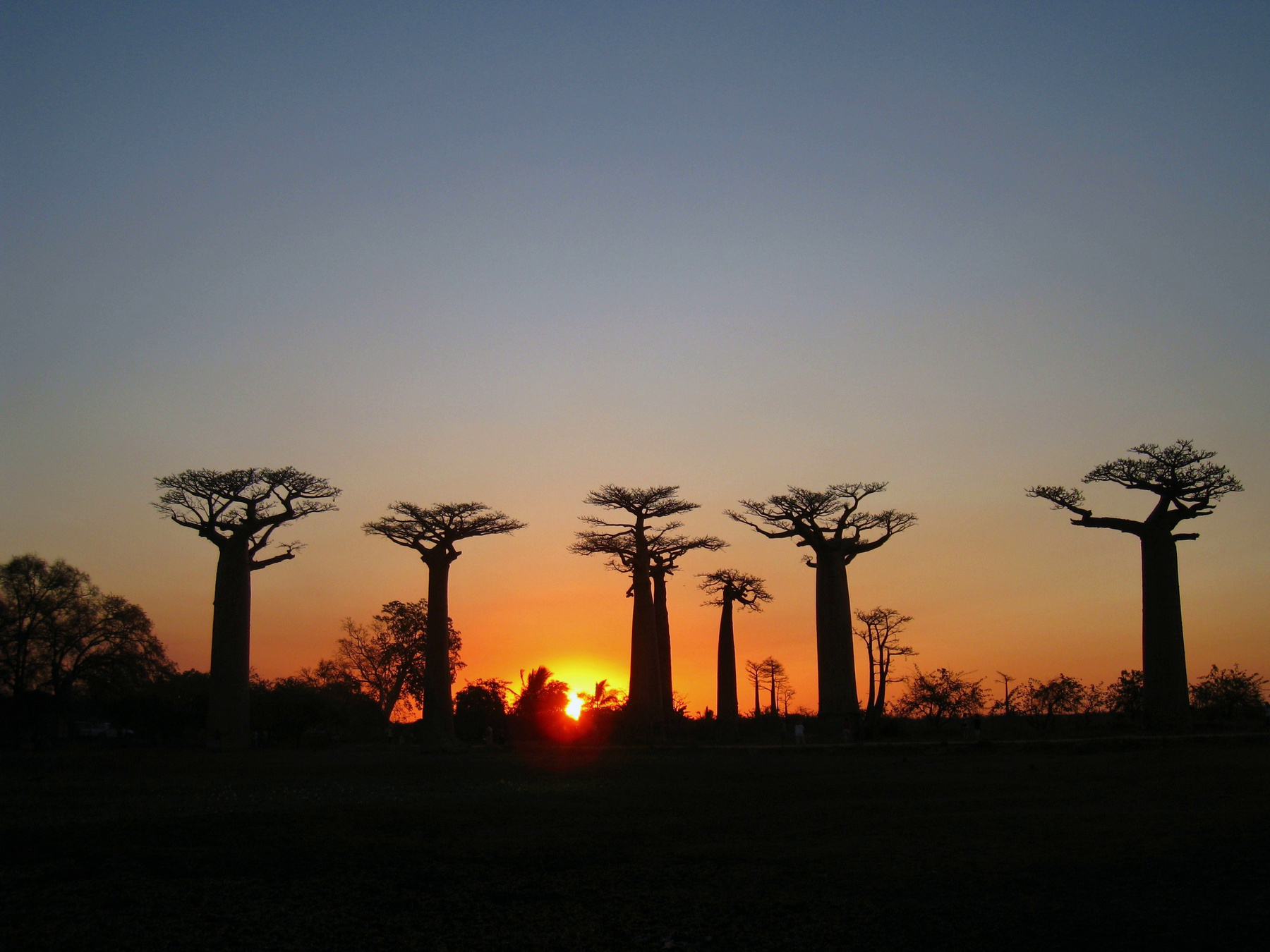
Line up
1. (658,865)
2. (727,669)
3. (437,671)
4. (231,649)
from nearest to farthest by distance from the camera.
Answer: (658,865), (231,649), (437,671), (727,669)

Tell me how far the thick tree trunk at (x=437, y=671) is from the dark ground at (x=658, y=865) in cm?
1697

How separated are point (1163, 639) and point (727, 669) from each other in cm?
1850

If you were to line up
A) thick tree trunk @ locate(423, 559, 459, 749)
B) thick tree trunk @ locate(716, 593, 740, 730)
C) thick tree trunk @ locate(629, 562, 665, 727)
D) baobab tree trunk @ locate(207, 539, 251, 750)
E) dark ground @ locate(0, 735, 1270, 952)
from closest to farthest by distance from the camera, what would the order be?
dark ground @ locate(0, 735, 1270, 952), baobab tree trunk @ locate(207, 539, 251, 750), thick tree trunk @ locate(423, 559, 459, 749), thick tree trunk @ locate(629, 562, 665, 727), thick tree trunk @ locate(716, 593, 740, 730)

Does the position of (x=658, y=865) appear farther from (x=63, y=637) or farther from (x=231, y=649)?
(x=63, y=637)

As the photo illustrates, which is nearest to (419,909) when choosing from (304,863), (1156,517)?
(304,863)

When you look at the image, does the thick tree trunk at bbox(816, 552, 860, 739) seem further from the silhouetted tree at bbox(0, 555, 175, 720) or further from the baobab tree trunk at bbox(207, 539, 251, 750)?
the silhouetted tree at bbox(0, 555, 175, 720)

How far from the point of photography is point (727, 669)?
40.5 m

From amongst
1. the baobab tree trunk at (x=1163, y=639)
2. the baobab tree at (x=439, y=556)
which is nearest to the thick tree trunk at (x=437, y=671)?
the baobab tree at (x=439, y=556)

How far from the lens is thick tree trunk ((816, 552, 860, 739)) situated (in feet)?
105

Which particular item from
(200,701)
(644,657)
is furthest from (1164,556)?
(200,701)

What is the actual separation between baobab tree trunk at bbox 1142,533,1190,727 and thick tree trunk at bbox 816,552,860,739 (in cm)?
877

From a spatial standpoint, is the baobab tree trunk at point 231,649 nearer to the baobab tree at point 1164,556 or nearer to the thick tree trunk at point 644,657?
the thick tree trunk at point 644,657

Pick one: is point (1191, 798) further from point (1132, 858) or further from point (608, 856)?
point (608, 856)

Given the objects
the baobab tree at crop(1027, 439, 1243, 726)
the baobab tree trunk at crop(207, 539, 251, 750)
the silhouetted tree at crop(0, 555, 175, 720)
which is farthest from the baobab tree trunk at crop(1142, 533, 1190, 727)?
the silhouetted tree at crop(0, 555, 175, 720)
